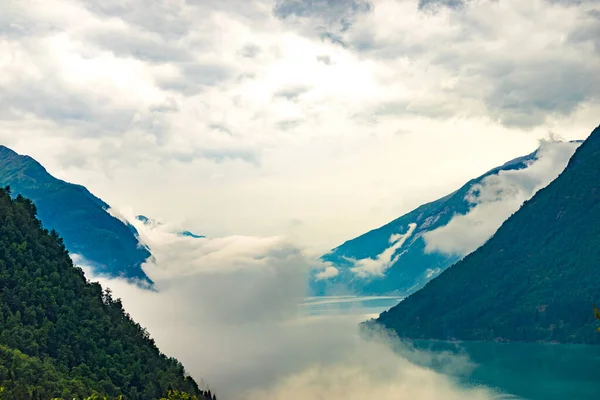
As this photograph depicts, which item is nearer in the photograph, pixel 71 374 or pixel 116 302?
pixel 71 374

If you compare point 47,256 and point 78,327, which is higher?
point 47,256

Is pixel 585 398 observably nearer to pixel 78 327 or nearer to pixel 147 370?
pixel 147 370

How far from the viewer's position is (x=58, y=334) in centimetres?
14450

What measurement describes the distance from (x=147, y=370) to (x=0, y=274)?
118 feet

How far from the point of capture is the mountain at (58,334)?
119125 mm

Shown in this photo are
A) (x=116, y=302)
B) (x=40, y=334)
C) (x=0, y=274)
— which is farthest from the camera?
(x=116, y=302)

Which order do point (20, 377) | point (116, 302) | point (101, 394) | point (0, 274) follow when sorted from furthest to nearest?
1. point (116, 302)
2. point (0, 274)
3. point (101, 394)
4. point (20, 377)

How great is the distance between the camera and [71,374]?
131375mm

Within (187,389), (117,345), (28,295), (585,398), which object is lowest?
(585,398)

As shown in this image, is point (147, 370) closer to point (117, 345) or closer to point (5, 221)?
point (117, 345)

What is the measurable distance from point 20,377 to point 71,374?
19944 mm

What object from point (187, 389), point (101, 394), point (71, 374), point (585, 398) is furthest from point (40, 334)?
point (585, 398)

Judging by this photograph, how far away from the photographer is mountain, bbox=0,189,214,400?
391 feet

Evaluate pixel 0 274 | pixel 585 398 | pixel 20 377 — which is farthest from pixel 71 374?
pixel 585 398
